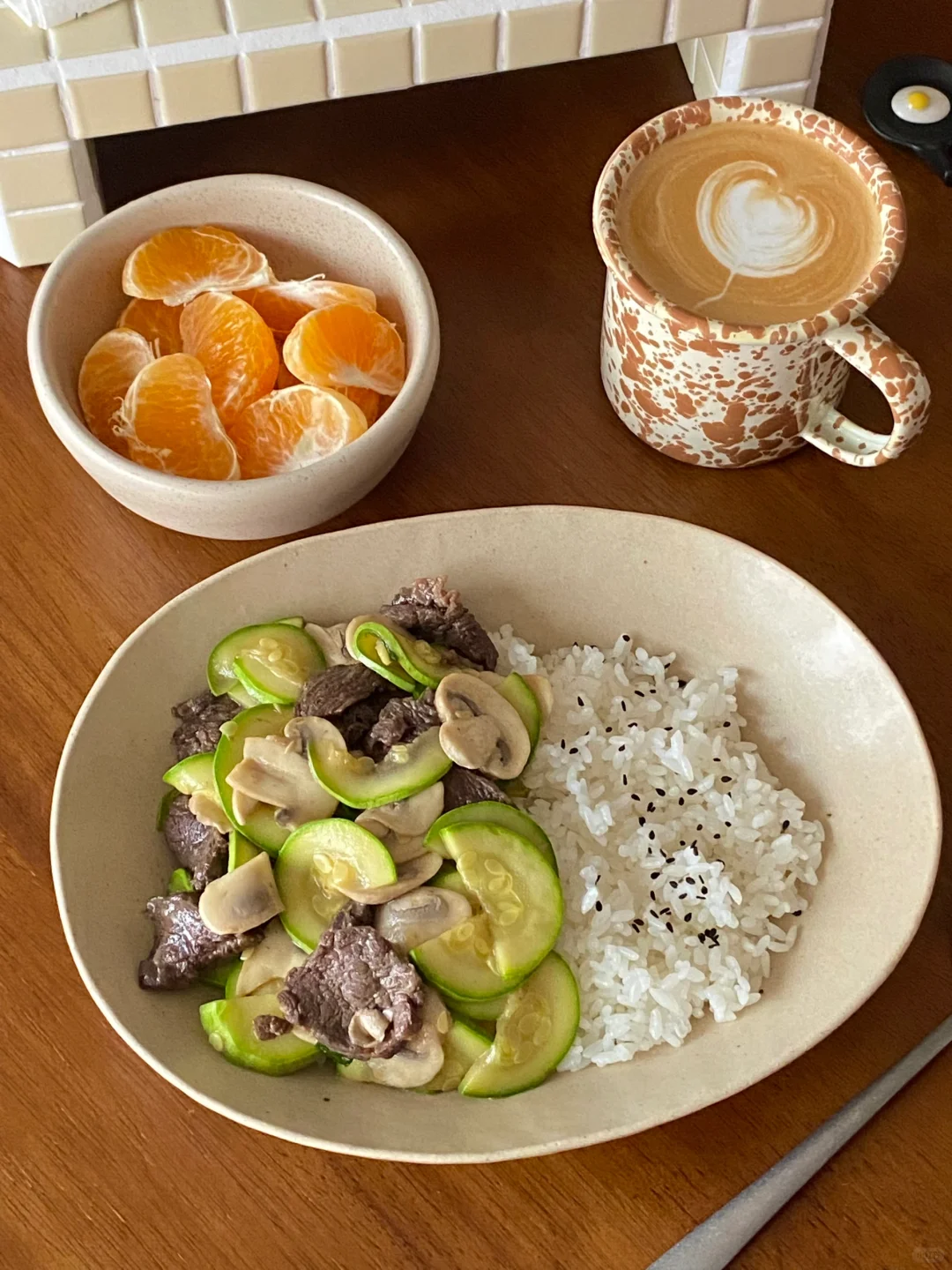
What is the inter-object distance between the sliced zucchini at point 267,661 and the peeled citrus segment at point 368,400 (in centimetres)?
21

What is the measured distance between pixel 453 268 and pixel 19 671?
562mm

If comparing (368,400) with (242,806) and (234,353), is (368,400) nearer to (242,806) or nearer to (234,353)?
(234,353)

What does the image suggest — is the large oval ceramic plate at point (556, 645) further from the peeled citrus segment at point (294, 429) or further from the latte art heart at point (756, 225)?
the latte art heart at point (756, 225)

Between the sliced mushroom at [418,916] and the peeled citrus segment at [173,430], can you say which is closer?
the sliced mushroom at [418,916]

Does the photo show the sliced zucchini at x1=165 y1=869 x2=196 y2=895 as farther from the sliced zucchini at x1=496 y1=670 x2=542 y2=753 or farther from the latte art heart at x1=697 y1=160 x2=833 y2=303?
the latte art heart at x1=697 y1=160 x2=833 y2=303

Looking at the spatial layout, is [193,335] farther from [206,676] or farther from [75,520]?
[206,676]

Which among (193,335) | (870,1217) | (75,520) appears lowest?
(870,1217)

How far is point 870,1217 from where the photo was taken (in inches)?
36.4

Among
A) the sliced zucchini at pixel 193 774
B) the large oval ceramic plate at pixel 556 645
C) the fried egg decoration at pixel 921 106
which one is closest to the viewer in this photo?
the large oval ceramic plate at pixel 556 645

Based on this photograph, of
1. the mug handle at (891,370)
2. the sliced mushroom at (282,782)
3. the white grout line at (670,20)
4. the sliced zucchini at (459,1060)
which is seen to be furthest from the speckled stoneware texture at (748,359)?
the sliced zucchini at (459,1060)

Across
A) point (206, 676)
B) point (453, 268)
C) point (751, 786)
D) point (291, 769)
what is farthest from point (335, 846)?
point (453, 268)

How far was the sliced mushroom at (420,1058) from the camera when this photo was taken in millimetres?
900

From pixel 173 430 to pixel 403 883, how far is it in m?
0.43

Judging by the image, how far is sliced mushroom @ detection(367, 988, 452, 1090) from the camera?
0.90 m
